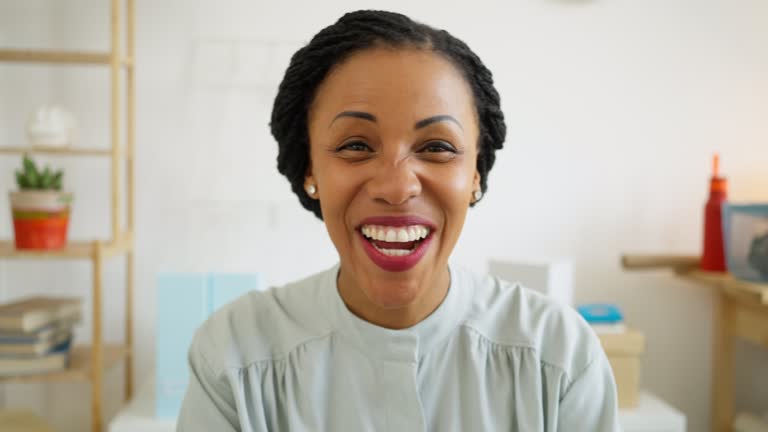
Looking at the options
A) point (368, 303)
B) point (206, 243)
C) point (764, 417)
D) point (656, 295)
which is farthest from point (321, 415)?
point (764, 417)

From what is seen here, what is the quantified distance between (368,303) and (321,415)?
173 mm

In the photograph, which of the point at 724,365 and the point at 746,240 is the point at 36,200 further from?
the point at 724,365

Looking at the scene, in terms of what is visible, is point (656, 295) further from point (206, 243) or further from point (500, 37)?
point (206, 243)

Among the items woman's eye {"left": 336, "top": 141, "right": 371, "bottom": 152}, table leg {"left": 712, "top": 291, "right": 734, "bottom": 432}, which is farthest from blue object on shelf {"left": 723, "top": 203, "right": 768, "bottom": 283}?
woman's eye {"left": 336, "top": 141, "right": 371, "bottom": 152}

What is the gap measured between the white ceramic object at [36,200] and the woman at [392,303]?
83cm

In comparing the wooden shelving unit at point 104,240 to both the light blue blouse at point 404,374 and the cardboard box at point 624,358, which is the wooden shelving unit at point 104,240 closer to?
the light blue blouse at point 404,374

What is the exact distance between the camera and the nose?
2.92 feet

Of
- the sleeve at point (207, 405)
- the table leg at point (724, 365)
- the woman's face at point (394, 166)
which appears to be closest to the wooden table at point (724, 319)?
the table leg at point (724, 365)

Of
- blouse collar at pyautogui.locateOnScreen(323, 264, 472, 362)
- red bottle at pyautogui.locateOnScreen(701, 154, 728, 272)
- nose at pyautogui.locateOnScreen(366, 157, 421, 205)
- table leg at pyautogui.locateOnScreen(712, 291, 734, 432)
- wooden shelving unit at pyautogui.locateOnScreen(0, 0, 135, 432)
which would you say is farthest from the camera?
table leg at pyautogui.locateOnScreen(712, 291, 734, 432)

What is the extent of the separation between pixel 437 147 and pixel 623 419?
3.55 feet

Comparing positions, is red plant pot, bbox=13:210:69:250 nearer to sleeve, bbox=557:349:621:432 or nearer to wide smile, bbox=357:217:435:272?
wide smile, bbox=357:217:435:272

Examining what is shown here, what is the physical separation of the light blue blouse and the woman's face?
0.32 ft

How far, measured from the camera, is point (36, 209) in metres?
1.69

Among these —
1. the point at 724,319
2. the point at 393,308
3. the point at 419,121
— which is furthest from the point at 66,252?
the point at 724,319
